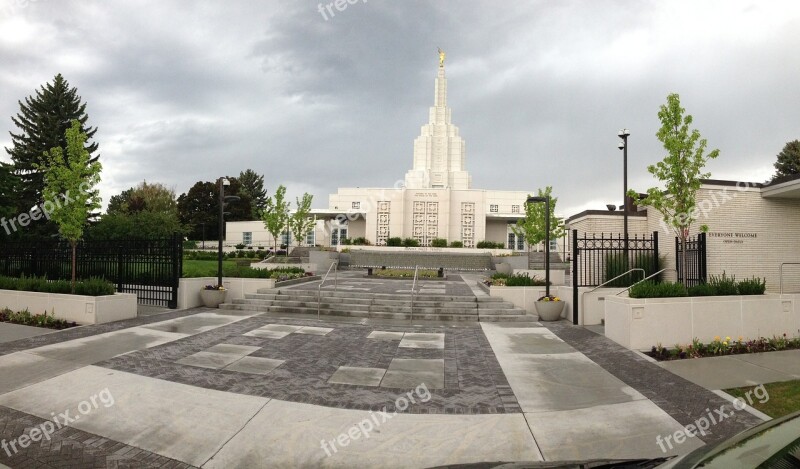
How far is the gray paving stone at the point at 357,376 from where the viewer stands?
692cm

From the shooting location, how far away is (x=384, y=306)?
47.1 ft

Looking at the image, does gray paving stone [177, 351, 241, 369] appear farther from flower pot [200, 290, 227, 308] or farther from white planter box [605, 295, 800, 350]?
white planter box [605, 295, 800, 350]

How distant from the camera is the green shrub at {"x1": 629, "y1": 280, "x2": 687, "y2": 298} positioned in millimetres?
9641

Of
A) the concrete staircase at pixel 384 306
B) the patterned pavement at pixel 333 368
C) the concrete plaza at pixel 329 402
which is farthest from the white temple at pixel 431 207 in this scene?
the concrete plaza at pixel 329 402

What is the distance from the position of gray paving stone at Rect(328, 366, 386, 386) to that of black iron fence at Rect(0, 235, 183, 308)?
9.72m

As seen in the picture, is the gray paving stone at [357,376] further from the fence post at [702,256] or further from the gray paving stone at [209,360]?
the fence post at [702,256]

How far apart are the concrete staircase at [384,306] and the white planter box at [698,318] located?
430 cm

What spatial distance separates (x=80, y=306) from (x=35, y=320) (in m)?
1.09

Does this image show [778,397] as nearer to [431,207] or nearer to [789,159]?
[431,207]

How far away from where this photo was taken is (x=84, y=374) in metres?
6.98

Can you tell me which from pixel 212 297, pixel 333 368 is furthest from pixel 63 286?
pixel 333 368

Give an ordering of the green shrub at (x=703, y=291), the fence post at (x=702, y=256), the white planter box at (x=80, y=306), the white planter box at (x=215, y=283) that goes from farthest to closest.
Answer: the white planter box at (x=215, y=283) < the fence post at (x=702, y=256) < the white planter box at (x=80, y=306) < the green shrub at (x=703, y=291)

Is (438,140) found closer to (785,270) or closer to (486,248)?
(486,248)

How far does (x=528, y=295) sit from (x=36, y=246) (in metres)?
19.1
